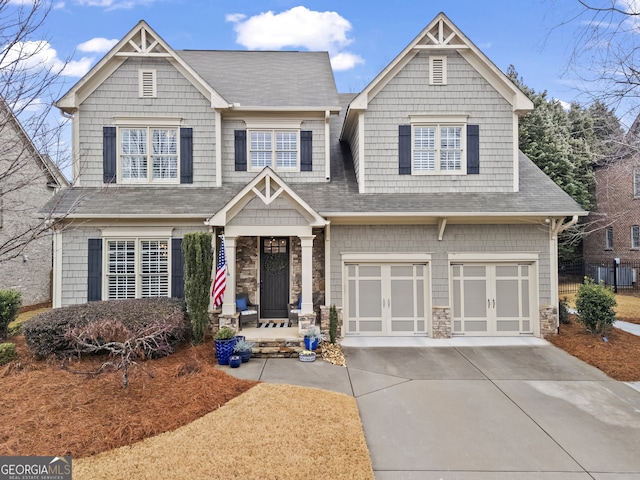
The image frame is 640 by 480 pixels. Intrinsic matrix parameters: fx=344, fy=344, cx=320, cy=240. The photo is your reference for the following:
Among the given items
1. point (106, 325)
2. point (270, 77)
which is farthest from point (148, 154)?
point (106, 325)

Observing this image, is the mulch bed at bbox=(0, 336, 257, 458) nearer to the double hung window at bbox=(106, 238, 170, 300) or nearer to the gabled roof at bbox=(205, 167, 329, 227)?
the double hung window at bbox=(106, 238, 170, 300)

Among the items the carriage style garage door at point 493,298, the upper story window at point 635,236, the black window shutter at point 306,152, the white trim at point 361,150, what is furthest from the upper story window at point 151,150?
the upper story window at point 635,236

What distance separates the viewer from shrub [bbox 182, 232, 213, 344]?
8297mm

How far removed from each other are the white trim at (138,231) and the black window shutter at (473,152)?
870 cm

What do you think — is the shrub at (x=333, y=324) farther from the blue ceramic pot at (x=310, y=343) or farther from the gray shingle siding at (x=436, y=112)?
the gray shingle siding at (x=436, y=112)

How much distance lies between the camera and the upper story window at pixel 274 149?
10625 mm

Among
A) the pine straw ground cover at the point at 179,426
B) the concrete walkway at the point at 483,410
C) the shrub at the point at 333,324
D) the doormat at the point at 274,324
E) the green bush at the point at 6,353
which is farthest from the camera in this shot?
the doormat at the point at 274,324

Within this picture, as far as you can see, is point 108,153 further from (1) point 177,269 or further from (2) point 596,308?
(2) point 596,308

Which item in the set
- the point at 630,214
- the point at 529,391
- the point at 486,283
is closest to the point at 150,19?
the point at 486,283

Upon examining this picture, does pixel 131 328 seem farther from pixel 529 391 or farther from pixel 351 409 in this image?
pixel 529 391

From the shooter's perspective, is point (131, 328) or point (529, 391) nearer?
point (529, 391)

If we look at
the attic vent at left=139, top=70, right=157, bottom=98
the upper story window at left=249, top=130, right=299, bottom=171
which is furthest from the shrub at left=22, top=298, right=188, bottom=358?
the attic vent at left=139, top=70, right=157, bottom=98

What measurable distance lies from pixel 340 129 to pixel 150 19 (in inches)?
266

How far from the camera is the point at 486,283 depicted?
386 inches
